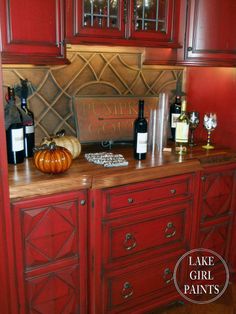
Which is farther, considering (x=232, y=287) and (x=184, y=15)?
(x=232, y=287)

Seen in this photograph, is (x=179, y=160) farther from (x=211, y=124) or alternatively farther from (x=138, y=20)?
(x=138, y=20)

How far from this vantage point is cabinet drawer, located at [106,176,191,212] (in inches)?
72.8

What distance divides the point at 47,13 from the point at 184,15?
0.85m

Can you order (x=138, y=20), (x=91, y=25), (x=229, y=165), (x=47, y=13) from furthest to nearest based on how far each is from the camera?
(x=229, y=165) < (x=138, y=20) < (x=91, y=25) < (x=47, y=13)

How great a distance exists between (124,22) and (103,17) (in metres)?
0.12

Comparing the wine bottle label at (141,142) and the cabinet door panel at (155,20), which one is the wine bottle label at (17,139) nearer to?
the wine bottle label at (141,142)

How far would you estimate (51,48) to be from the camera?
178cm

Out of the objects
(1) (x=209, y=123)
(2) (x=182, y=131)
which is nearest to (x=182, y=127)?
(2) (x=182, y=131)

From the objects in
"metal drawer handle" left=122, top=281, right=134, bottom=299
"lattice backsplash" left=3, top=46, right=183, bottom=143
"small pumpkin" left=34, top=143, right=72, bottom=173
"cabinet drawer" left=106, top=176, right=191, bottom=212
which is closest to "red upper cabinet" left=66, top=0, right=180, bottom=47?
"lattice backsplash" left=3, top=46, right=183, bottom=143

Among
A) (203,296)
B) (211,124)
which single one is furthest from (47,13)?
(203,296)

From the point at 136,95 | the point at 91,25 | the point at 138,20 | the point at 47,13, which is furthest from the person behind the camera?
the point at 136,95

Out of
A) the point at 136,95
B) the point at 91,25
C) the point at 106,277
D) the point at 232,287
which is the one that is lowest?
the point at 232,287

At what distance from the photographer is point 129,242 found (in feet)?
6.47

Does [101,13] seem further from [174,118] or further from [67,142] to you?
[174,118]
